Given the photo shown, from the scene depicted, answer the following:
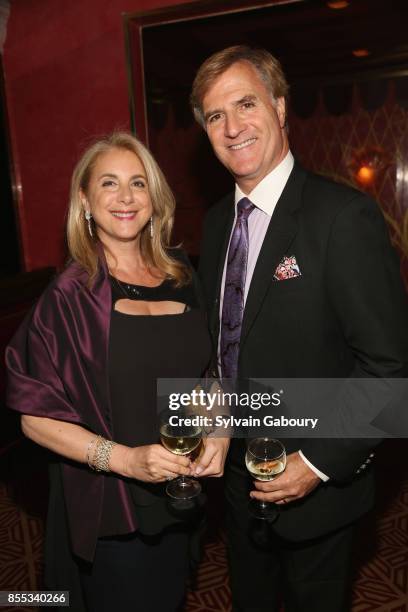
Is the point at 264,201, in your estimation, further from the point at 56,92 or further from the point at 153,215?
the point at 56,92

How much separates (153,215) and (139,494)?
1.17 meters

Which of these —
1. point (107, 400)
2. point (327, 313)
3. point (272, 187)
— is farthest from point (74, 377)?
point (272, 187)

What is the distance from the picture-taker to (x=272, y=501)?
167 centimetres

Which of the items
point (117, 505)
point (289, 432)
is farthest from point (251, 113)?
point (117, 505)

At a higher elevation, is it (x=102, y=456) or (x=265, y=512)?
(x=102, y=456)

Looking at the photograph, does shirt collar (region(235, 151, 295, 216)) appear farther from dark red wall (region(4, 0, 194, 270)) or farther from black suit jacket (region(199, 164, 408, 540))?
dark red wall (region(4, 0, 194, 270))

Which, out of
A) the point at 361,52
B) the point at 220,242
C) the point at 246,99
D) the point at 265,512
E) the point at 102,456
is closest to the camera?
the point at 102,456

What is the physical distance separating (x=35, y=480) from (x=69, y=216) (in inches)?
107

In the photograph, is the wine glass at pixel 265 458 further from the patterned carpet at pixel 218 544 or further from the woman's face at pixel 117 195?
the patterned carpet at pixel 218 544

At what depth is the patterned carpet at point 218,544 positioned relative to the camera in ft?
8.87

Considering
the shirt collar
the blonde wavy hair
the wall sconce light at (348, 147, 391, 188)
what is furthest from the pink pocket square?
the wall sconce light at (348, 147, 391, 188)

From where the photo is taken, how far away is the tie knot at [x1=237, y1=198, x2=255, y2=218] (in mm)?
1980

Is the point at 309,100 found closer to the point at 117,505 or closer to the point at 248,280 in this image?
the point at 248,280

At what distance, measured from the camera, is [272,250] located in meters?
1.75
